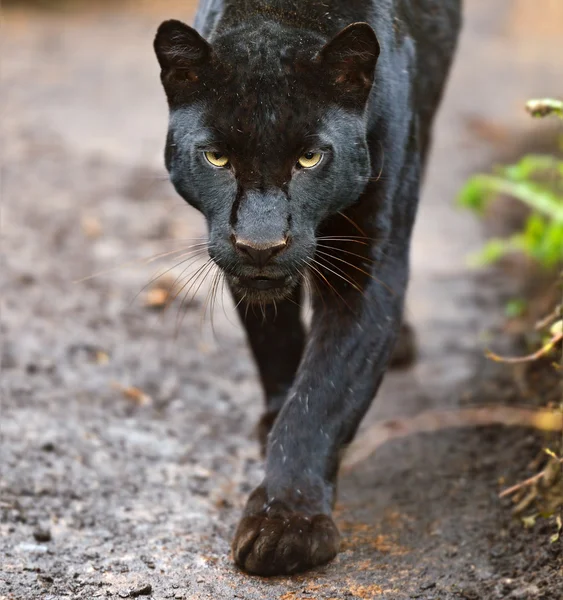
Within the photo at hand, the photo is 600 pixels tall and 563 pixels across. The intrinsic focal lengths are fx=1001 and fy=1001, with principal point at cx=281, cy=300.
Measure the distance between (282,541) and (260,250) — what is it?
80 centimetres

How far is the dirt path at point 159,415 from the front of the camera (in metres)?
2.76

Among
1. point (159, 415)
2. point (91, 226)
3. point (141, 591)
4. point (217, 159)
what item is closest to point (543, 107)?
point (217, 159)

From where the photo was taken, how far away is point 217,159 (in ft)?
9.34

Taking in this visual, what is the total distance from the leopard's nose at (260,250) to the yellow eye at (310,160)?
0.26m

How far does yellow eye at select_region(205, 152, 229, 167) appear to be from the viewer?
2.83 meters

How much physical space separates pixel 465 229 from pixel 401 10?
3137 mm

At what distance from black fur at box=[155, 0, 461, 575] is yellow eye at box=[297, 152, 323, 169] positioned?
0.5 inches

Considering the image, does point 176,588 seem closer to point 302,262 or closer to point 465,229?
point 302,262

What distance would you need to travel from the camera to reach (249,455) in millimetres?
3764

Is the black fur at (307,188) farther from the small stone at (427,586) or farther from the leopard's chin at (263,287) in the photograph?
the small stone at (427,586)

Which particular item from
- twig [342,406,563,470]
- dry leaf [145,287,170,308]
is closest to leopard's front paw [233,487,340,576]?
twig [342,406,563,470]

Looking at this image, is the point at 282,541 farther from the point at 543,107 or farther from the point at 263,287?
the point at 543,107

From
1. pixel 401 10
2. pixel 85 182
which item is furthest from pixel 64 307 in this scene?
pixel 401 10

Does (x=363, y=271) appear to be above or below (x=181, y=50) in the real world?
below
